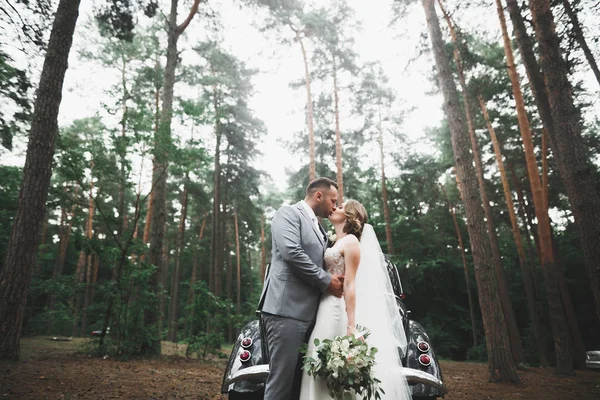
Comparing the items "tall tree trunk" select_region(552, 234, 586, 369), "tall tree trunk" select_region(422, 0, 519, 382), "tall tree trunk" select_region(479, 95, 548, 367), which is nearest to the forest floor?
"tall tree trunk" select_region(422, 0, 519, 382)

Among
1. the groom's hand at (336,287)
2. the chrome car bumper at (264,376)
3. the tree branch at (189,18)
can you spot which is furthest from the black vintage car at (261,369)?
the tree branch at (189,18)

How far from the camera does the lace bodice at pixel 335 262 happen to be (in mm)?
2701

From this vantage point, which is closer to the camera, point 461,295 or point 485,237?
point 485,237

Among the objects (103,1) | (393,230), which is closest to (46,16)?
(103,1)

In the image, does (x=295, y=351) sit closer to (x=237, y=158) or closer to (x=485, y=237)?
(x=485, y=237)

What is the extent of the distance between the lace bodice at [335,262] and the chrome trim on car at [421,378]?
4.41 feet

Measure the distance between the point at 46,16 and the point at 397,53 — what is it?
848 centimetres

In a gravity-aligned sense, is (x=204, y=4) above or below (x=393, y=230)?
above

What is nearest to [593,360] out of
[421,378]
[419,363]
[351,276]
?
[419,363]

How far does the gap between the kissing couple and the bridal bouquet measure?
118mm

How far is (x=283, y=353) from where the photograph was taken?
231cm

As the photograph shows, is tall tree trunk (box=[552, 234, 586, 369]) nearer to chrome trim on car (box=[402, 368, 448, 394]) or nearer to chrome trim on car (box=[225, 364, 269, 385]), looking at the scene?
chrome trim on car (box=[402, 368, 448, 394])

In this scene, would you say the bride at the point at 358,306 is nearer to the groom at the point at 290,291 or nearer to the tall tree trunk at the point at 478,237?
the groom at the point at 290,291

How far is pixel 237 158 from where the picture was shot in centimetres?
1898
